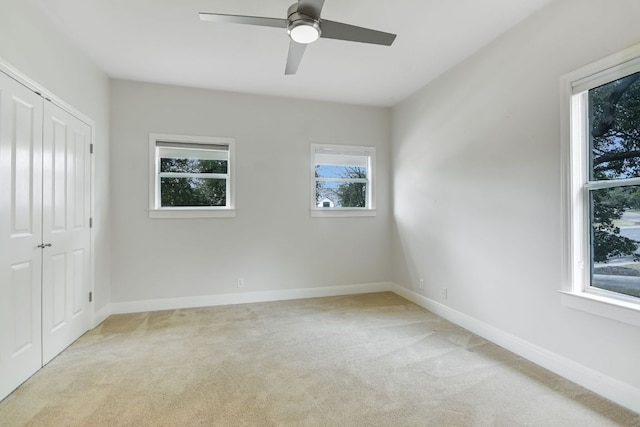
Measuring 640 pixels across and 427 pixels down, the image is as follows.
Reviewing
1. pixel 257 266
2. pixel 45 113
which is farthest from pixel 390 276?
pixel 45 113

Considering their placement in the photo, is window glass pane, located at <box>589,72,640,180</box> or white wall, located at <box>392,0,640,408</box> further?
white wall, located at <box>392,0,640,408</box>

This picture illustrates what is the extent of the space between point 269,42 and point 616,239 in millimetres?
3188

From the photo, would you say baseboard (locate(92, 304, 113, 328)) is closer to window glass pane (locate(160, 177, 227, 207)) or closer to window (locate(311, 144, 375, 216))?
window glass pane (locate(160, 177, 227, 207))

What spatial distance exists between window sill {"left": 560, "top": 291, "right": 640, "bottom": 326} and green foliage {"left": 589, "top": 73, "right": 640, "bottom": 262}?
0.29 metres

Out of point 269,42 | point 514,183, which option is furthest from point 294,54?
point 514,183

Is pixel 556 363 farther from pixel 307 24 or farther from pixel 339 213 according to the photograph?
pixel 307 24

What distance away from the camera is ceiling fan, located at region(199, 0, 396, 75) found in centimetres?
192

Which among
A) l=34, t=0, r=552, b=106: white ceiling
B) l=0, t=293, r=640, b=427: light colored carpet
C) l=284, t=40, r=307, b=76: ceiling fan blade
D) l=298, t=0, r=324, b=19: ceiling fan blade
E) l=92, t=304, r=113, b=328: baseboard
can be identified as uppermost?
l=34, t=0, r=552, b=106: white ceiling

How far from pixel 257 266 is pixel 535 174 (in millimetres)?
3299

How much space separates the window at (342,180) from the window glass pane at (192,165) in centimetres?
128

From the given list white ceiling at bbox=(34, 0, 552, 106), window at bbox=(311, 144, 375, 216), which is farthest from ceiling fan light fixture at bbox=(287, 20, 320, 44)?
window at bbox=(311, 144, 375, 216)

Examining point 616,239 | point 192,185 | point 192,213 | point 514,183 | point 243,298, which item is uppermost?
point 192,185

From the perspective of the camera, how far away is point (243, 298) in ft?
13.7

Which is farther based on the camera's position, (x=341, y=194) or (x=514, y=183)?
(x=341, y=194)
